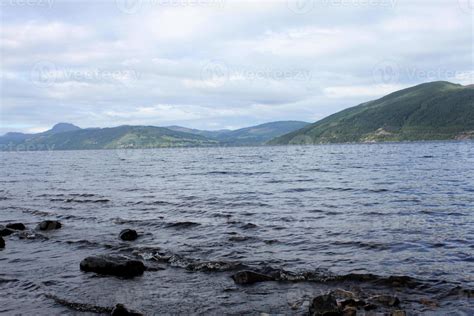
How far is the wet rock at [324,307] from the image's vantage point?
10633mm

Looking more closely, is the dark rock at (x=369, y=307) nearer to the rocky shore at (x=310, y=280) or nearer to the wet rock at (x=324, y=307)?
the rocky shore at (x=310, y=280)

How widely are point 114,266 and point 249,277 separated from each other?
544 cm

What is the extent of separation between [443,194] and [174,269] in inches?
1066

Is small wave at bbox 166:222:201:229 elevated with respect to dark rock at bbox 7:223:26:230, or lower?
lower

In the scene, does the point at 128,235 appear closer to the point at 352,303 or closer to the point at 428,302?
the point at 352,303

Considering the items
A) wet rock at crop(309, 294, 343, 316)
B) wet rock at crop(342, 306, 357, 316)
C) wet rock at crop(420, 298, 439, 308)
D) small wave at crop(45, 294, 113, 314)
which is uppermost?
wet rock at crop(309, 294, 343, 316)

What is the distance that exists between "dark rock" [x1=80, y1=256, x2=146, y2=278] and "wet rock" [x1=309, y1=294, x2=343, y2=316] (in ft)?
24.4

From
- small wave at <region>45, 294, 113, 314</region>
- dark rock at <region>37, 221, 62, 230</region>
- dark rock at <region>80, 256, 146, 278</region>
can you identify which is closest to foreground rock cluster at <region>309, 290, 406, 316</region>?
small wave at <region>45, 294, 113, 314</region>

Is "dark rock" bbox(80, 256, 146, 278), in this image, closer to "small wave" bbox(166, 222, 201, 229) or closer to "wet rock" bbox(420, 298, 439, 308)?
"small wave" bbox(166, 222, 201, 229)

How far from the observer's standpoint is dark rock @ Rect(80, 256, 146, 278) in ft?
49.5

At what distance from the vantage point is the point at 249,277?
14102 millimetres

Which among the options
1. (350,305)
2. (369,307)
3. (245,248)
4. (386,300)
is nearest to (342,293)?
(350,305)

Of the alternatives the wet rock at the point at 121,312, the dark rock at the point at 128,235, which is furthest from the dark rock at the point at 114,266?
the dark rock at the point at 128,235

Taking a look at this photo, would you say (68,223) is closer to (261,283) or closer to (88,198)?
A: (88,198)
